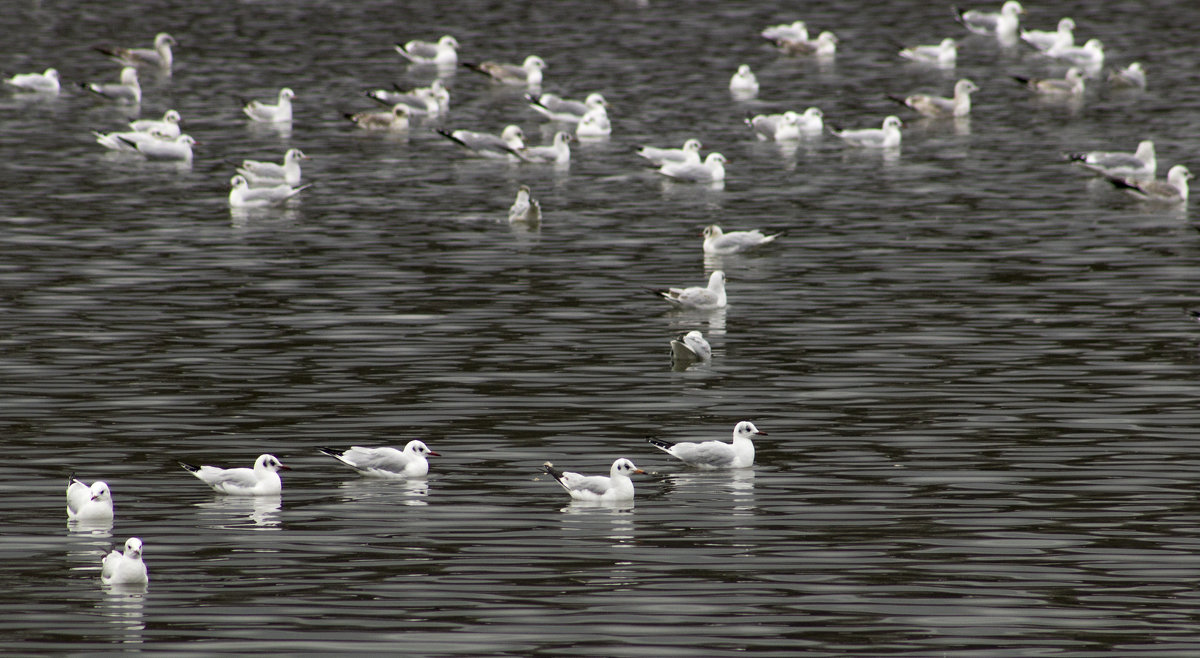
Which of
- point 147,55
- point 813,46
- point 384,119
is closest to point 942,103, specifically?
point 384,119

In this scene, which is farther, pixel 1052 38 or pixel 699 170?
pixel 1052 38

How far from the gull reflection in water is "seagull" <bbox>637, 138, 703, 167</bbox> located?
2523 cm

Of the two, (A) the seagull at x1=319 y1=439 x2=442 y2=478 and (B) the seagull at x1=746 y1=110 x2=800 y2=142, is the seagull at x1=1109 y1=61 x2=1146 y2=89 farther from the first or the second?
(A) the seagull at x1=319 y1=439 x2=442 y2=478

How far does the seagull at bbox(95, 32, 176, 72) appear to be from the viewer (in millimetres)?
63719

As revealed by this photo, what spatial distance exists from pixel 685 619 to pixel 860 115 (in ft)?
134

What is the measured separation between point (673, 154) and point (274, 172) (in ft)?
28.3

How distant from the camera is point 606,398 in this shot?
21312mm

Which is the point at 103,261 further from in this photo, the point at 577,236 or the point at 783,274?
the point at 783,274

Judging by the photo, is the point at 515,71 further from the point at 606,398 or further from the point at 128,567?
the point at 128,567

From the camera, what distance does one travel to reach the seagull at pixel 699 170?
41062 mm

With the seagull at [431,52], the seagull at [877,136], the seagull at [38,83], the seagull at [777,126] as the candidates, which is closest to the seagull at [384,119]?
the seagull at [777,126]

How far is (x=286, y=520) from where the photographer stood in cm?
1636

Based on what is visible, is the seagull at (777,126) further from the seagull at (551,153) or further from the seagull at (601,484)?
the seagull at (601,484)

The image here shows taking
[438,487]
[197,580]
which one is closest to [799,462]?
[438,487]
